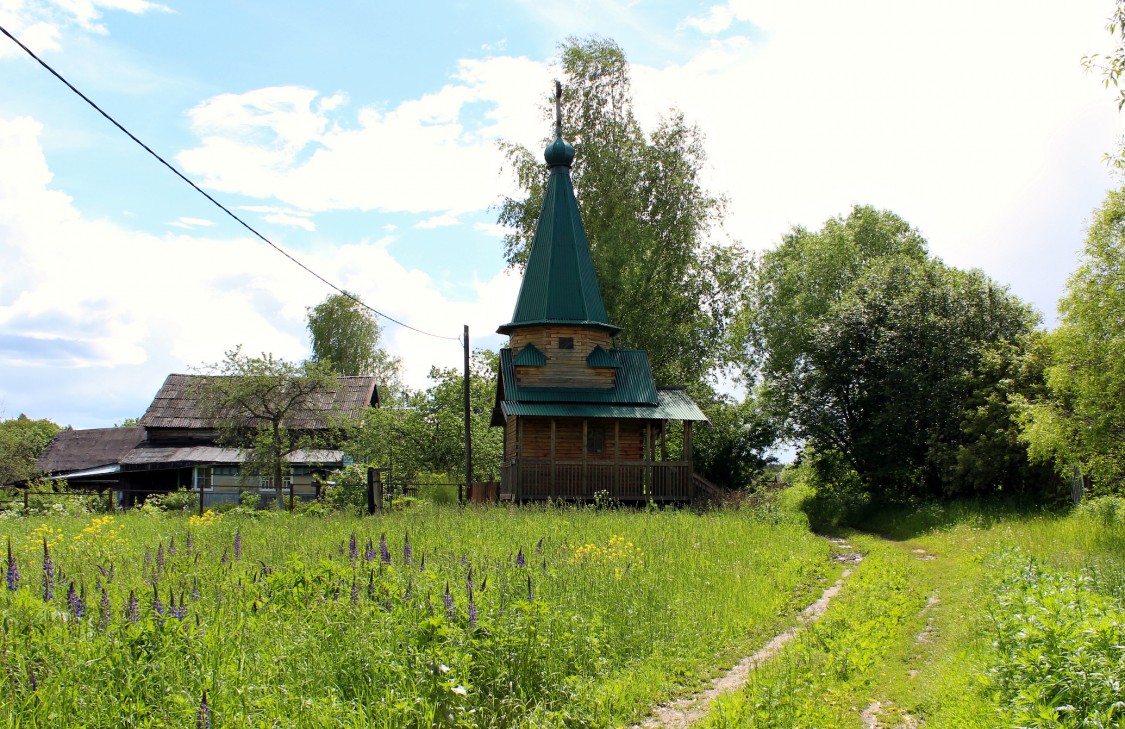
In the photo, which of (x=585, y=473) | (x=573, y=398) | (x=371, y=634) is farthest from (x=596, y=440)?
(x=371, y=634)

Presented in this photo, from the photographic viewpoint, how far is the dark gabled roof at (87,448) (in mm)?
42031

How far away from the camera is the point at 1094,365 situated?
55.2 feet

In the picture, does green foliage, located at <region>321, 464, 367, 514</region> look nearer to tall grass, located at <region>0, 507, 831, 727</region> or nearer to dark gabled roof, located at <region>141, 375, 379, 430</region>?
tall grass, located at <region>0, 507, 831, 727</region>

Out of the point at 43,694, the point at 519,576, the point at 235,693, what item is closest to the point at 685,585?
the point at 519,576

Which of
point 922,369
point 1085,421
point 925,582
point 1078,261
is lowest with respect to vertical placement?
point 925,582

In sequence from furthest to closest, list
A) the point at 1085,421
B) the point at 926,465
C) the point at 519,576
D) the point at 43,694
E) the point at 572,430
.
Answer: the point at 572,430 < the point at 926,465 < the point at 1085,421 < the point at 519,576 < the point at 43,694

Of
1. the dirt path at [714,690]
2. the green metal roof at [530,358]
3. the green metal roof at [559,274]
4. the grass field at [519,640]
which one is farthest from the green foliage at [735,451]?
the dirt path at [714,690]

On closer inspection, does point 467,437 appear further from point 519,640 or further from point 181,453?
point 519,640

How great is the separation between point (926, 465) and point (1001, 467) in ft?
9.92

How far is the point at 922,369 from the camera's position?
79.3 ft

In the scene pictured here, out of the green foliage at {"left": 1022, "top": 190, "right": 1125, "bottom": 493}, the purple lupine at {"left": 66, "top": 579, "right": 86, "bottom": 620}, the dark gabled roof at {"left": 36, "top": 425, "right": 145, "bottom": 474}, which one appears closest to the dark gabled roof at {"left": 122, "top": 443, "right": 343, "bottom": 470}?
the dark gabled roof at {"left": 36, "top": 425, "right": 145, "bottom": 474}

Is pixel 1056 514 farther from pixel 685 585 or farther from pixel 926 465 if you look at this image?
pixel 685 585

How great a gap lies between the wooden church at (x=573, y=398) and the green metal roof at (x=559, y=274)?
0.03 metres

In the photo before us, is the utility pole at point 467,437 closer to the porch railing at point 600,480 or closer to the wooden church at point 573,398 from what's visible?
the wooden church at point 573,398
